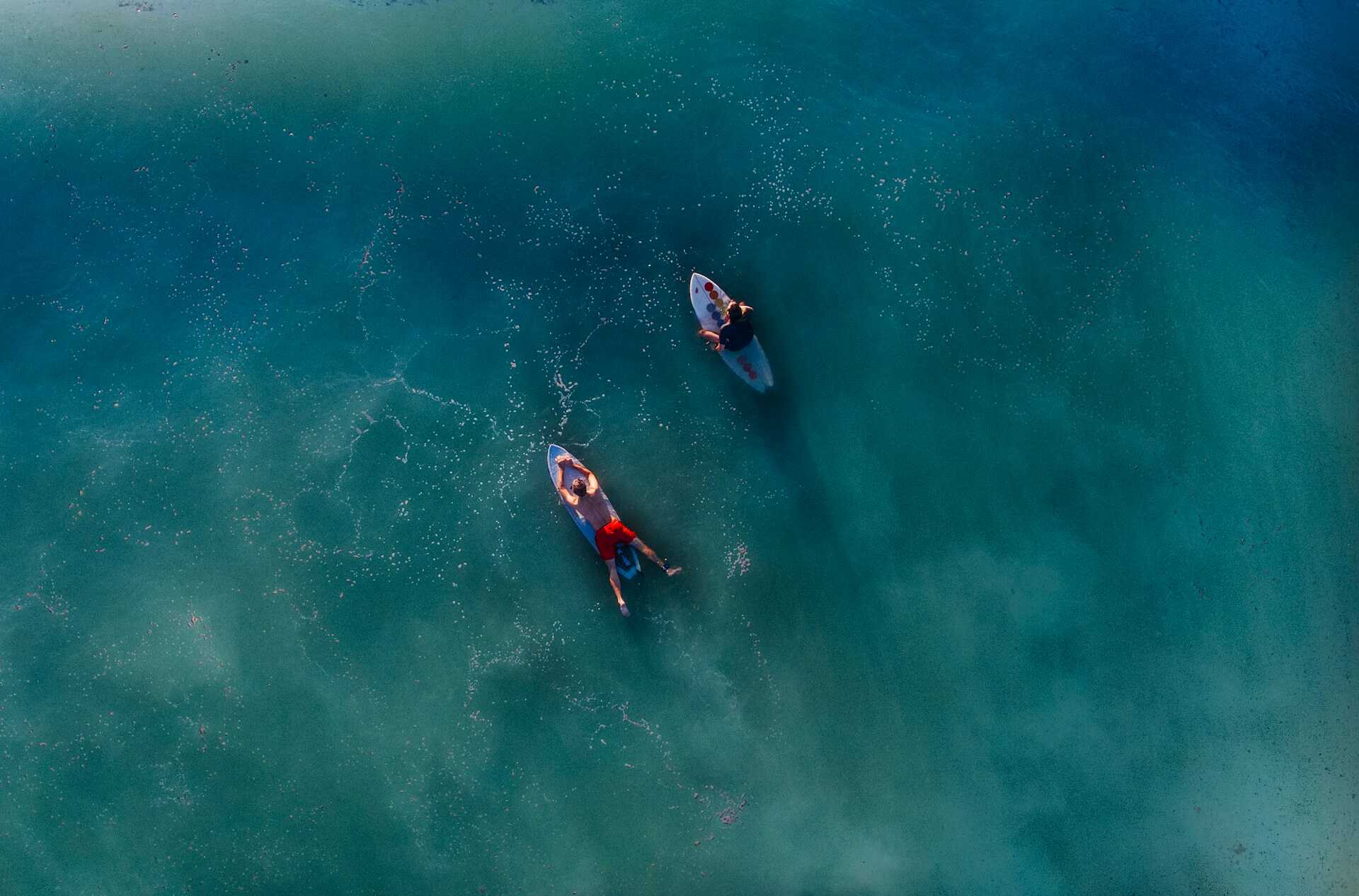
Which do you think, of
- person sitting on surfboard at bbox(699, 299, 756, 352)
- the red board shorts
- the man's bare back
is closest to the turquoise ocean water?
the man's bare back

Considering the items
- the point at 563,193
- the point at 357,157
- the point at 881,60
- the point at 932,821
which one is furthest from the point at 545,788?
the point at 881,60

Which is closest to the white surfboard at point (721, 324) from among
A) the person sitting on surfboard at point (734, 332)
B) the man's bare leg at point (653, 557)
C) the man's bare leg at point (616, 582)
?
the person sitting on surfboard at point (734, 332)

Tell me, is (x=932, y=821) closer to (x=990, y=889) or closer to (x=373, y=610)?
(x=990, y=889)

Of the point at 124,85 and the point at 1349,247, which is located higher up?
the point at 1349,247

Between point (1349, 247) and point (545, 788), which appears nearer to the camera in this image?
point (545, 788)

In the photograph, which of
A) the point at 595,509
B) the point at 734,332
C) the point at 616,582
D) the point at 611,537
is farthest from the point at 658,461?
the point at 734,332

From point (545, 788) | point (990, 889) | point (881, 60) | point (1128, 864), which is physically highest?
point (881, 60)
